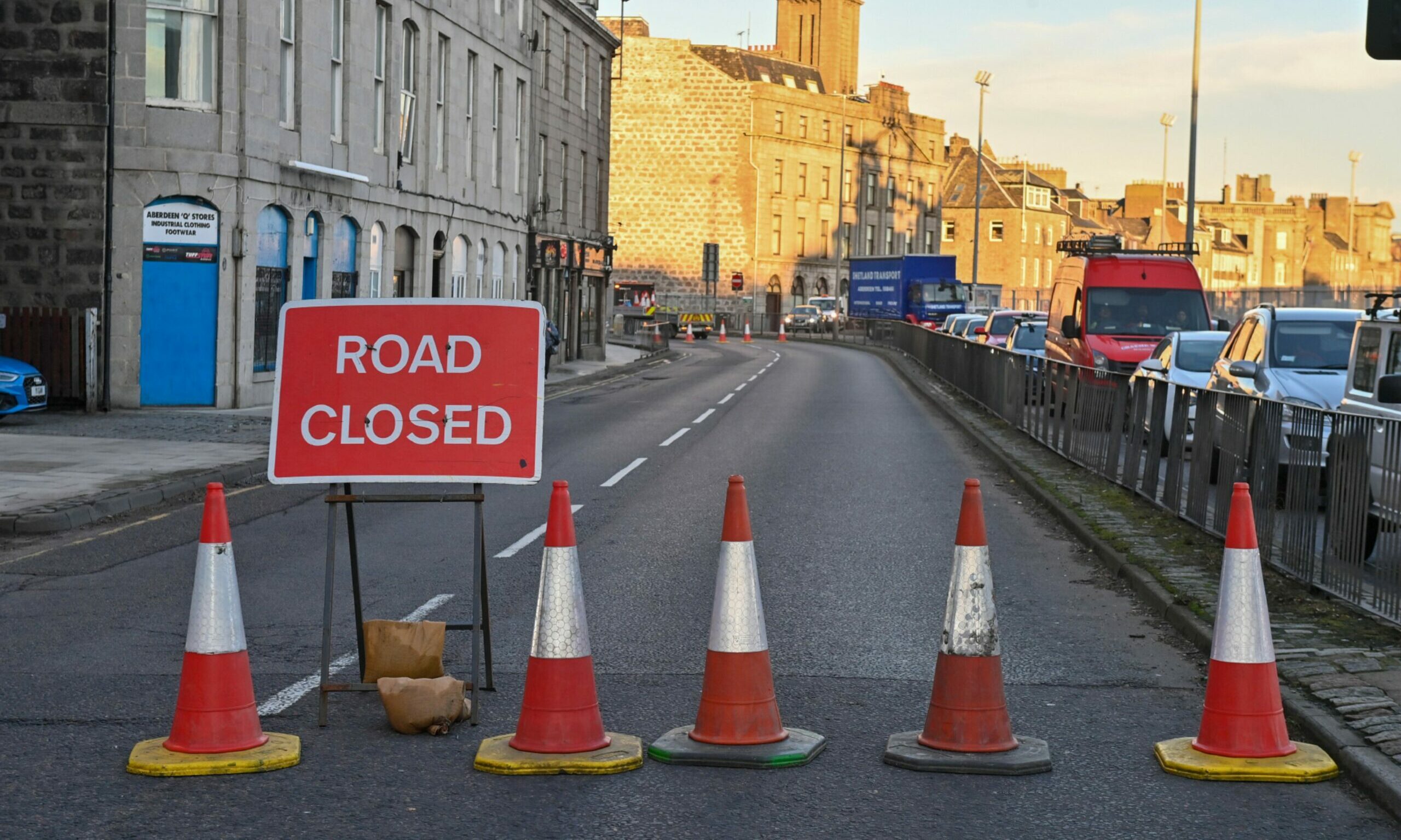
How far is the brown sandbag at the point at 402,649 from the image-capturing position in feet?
23.2

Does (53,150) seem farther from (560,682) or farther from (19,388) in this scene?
(560,682)

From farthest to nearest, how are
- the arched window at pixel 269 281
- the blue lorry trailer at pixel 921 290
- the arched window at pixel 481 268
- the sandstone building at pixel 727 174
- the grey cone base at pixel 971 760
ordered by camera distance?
the sandstone building at pixel 727 174
the blue lorry trailer at pixel 921 290
the arched window at pixel 481 268
the arched window at pixel 269 281
the grey cone base at pixel 971 760

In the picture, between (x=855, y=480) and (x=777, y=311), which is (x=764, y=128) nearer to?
(x=777, y=311)

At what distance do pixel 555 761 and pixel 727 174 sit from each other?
297ft

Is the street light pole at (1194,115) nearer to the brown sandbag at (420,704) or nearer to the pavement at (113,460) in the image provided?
the pavement at (113,460)

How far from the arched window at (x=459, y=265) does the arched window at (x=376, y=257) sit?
4.61m

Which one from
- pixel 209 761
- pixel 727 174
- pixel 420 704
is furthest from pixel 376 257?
pixel 727 174

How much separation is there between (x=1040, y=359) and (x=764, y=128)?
76.3 metres

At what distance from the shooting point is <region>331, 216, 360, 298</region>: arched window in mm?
28828

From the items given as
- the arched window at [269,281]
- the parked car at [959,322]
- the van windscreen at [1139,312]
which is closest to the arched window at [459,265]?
the arched window at [269,281]

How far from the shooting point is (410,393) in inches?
279

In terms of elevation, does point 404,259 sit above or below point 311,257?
above

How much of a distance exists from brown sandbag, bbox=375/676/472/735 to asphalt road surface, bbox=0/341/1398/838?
78mm

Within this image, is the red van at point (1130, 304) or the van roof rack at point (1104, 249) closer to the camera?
the red van at point (1130, 304)
